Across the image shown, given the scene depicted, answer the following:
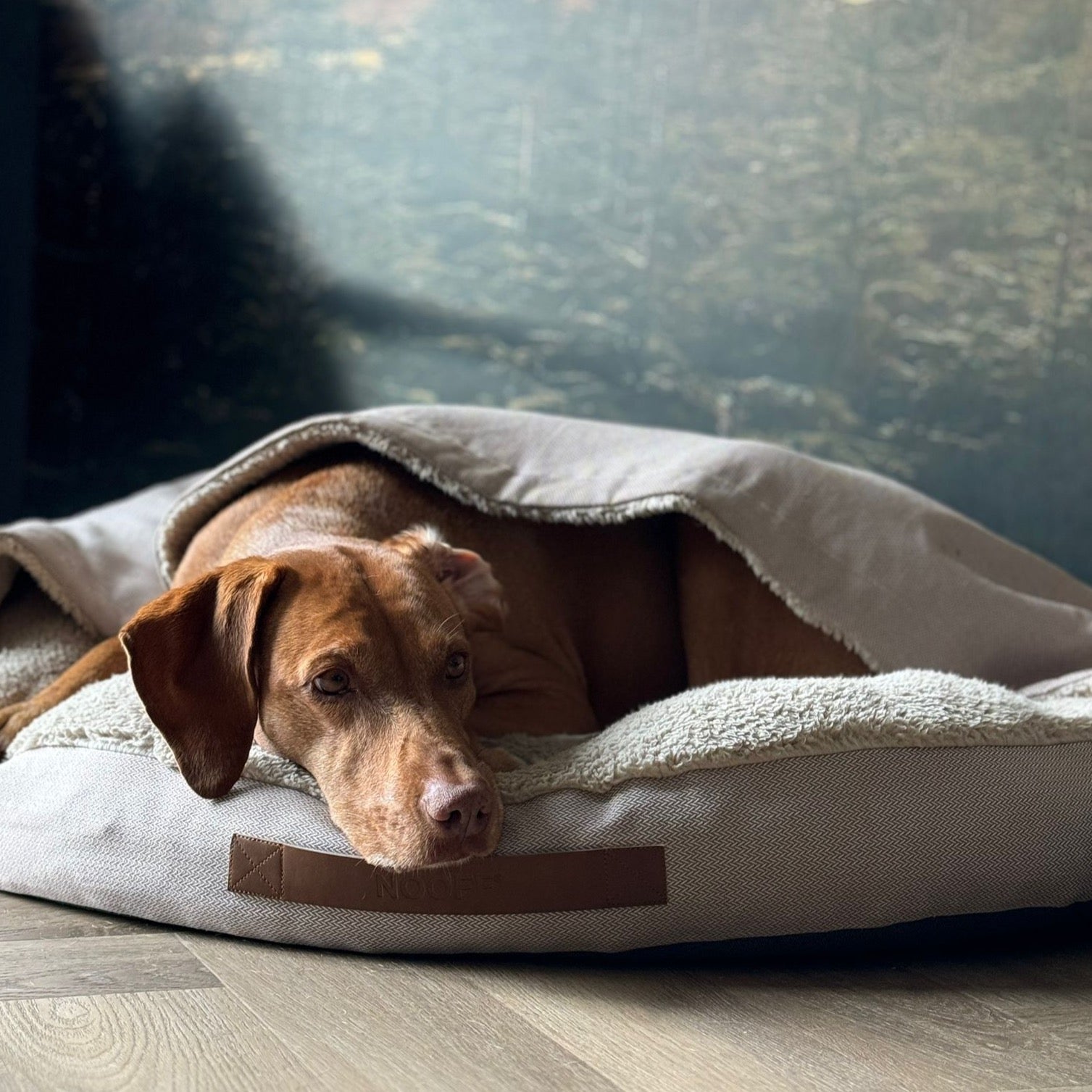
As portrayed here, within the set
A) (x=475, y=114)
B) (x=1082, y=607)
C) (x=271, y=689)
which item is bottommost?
(x=1082, y=607)

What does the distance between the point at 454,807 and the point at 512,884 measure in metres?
0.14

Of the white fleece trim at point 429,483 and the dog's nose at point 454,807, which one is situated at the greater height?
the white fleece trim at point 429,483

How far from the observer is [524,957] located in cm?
156

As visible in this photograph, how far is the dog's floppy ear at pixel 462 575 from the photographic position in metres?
1.84

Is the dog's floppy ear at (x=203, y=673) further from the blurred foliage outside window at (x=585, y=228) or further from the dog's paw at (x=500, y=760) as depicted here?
the blurred foliage outside window at (x=585, y=228)

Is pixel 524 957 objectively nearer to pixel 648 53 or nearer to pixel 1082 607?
pixel 1082 607

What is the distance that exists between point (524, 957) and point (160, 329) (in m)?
3.60

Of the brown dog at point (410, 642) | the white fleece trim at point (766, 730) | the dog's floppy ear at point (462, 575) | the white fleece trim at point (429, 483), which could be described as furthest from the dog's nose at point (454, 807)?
the white fleece trim at point (429, 483)

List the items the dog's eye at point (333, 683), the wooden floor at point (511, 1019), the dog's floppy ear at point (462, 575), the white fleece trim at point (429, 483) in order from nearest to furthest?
the wooden floor at point (511, 1019), the dog's eye at point (333, 683), the dog's floppy ear at point (462, 575), the white fleece trim at point (429, 483)

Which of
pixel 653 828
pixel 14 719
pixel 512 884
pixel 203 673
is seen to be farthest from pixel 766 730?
pixel 14 719

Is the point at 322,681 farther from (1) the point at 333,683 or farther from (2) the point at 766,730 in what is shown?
→ (2) the point at 766,730

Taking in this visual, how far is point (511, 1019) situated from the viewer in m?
1.35

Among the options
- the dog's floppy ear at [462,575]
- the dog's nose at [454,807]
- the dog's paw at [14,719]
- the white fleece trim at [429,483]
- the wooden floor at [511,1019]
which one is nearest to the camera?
the wooden floor at [511,1019]

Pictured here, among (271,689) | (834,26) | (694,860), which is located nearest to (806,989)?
(694,860)
